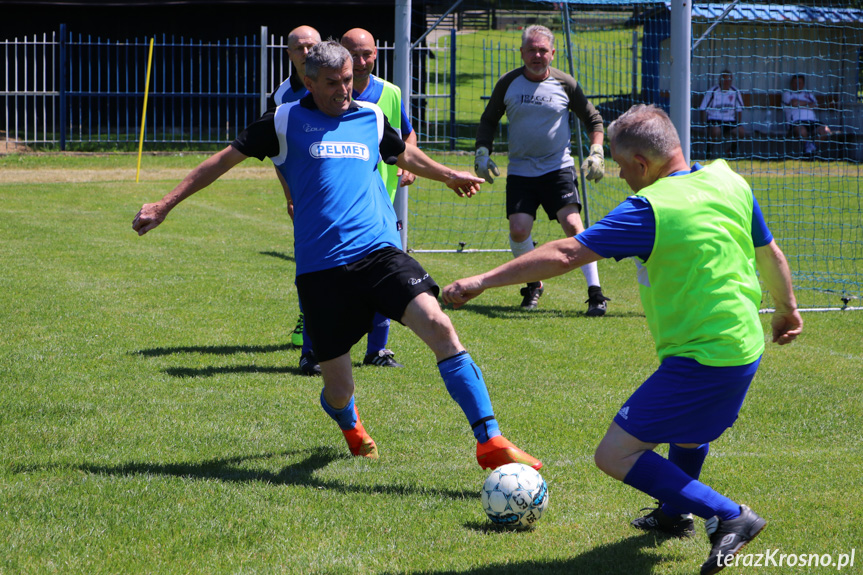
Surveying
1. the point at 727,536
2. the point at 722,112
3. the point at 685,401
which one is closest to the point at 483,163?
the point at 685,401

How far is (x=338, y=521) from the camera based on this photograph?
3.83 meters

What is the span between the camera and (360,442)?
4602mm

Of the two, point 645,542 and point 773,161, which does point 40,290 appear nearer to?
point 645,542

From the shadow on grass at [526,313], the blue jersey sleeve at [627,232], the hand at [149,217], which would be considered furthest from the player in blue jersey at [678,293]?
the shadow on grass at [526,313]

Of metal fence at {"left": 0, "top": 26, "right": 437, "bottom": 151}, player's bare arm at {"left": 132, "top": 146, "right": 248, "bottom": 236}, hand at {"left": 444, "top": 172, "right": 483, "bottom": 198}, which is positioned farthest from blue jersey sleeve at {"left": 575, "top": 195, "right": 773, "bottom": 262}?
metal fence at {"left": 0, "top": 26, "right": 437, "bottom": 151}

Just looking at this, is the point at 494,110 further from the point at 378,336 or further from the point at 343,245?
the point at 343,245

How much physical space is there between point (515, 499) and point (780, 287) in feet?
4.50

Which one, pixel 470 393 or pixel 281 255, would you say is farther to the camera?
pixel 281 255

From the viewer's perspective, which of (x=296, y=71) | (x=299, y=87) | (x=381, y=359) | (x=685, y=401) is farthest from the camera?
(x=381, y=359)

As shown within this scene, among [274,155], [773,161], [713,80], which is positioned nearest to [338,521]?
[274,155]

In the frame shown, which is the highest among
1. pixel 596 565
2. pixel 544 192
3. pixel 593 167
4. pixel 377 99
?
pixel 377 99

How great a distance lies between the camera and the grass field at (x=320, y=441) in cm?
356

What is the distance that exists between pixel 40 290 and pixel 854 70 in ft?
50.6

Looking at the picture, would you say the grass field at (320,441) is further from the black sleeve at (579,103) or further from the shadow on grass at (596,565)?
the black sleeve at (579,103)
